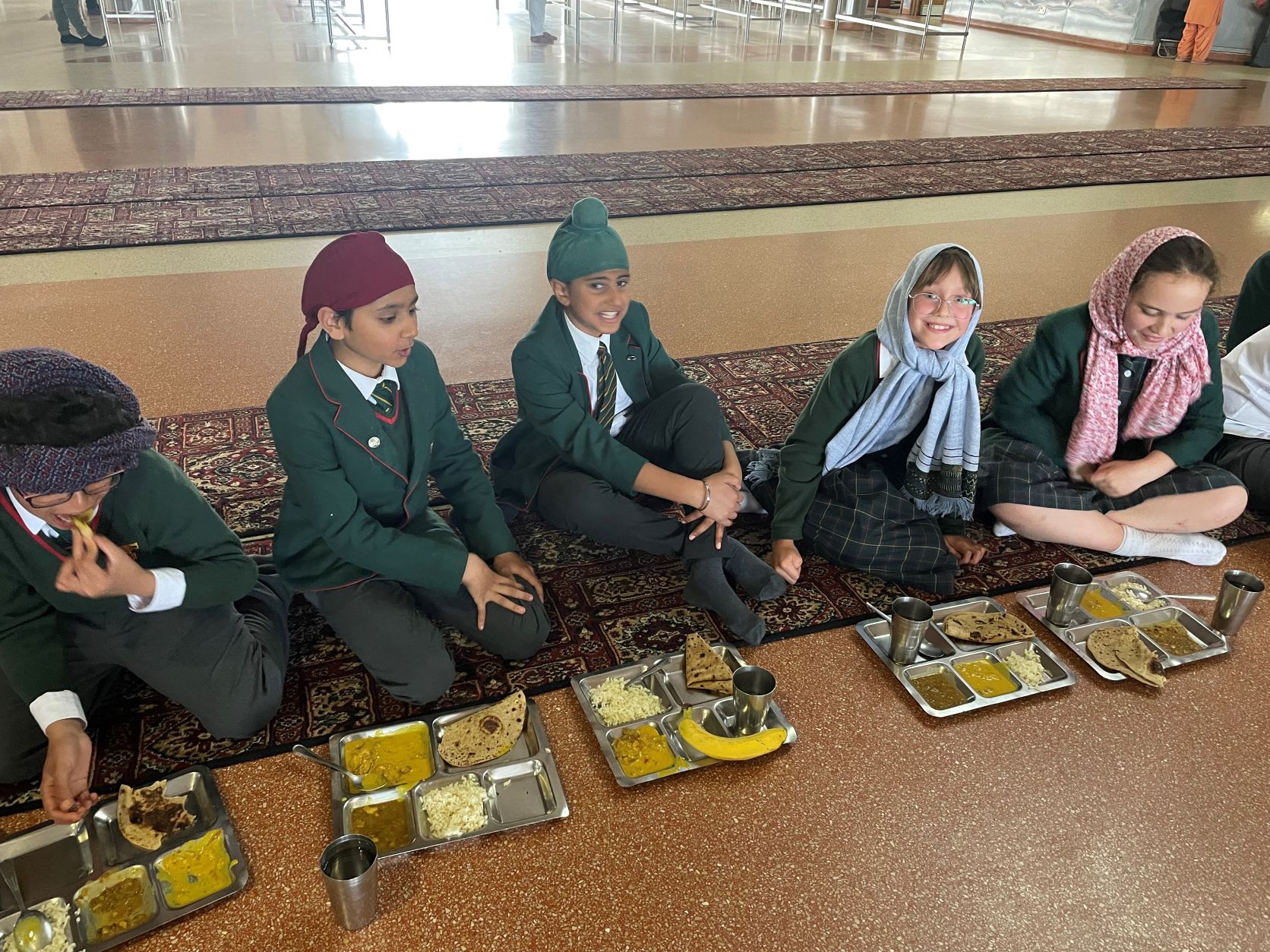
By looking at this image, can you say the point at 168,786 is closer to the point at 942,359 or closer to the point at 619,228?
the point at 942,359

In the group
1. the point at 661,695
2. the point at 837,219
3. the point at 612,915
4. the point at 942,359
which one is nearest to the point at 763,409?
the point at 942,359

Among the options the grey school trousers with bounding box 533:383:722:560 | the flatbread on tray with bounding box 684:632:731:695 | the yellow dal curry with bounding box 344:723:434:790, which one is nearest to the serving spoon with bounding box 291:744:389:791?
the yellow dal curry with bounding box 344:723:434:790

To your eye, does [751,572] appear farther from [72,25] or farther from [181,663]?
[72,25]

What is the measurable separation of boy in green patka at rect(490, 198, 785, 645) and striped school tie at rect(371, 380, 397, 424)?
34 cm

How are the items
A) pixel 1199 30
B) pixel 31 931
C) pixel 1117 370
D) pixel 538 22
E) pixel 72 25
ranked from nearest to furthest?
pixel 31 931 → pixel 1117 370 → pixel 72 25 → pixel 538 22 → pixel 1199 30

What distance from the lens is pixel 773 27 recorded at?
13078 millimetres

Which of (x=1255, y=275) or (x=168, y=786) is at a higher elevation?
(x=1255, y=275)

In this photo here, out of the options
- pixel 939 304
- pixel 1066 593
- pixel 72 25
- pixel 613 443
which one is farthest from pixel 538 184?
pixel 72 25

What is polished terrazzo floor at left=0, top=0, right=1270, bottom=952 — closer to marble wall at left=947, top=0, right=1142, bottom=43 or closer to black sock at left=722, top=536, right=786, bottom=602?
black sock at left=722, top=536, right=786, bottom=602

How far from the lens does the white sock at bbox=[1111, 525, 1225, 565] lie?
2088mm

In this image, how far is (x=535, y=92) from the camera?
7480mm

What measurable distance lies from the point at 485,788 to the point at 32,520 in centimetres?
82

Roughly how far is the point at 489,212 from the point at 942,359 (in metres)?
3.17

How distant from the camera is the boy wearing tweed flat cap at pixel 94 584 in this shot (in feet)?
4.10
